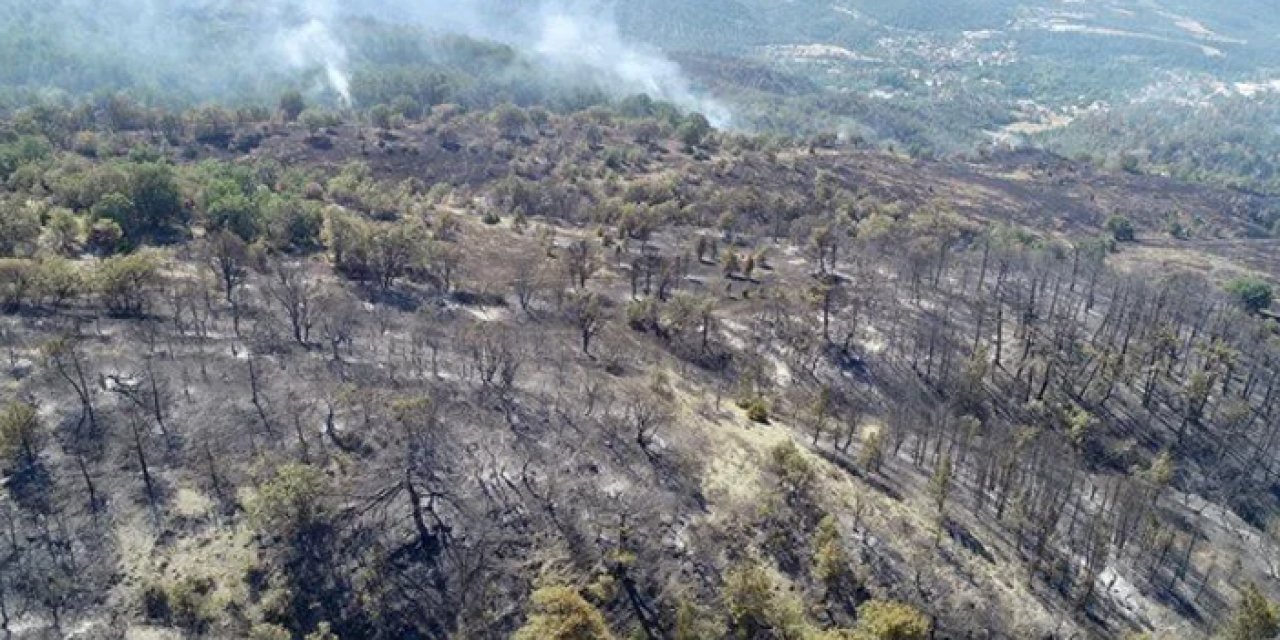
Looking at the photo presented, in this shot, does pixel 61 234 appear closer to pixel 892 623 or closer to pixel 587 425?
pixel 587 425

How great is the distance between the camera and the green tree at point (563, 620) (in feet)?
121

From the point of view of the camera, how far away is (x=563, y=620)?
37.1 metres

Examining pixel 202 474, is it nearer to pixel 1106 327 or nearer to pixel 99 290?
pixel 99 290

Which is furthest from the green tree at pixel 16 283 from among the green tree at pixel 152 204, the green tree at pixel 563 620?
the green tree at pixel 563 620

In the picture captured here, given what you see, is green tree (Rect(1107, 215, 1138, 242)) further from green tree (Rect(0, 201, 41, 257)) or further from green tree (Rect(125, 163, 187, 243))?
green tree (Rect(0, 201, 41, 257))

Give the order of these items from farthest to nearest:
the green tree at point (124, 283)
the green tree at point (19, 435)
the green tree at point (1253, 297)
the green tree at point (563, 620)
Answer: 1. the green tree at point (1253, 297)
2. the green tree at point (124, 283)
3. the green tree at point (19, 435)
4. the green tree at point (563, 620)

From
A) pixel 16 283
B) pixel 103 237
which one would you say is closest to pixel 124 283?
pixel 16 283

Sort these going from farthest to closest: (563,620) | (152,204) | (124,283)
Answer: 1. (152,204)
2. (124,283)
3. (563,620)

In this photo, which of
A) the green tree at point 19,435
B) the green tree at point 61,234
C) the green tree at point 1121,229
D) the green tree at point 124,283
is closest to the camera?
the green tree at point 19,435

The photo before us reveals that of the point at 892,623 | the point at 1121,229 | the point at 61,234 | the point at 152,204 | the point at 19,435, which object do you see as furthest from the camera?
the point at 1121,229

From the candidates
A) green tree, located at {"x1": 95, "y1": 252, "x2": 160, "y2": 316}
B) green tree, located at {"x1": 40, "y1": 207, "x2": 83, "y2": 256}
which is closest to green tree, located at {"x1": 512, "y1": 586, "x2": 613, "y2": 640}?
green tree, located at {"x1": 95, "y1": 252, "x2": 160, "y2": 316}

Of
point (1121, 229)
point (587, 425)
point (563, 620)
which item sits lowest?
point (1121, 229)

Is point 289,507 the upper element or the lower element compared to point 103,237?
lower

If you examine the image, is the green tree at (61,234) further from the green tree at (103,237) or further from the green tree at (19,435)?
the green tree at (19,435)
